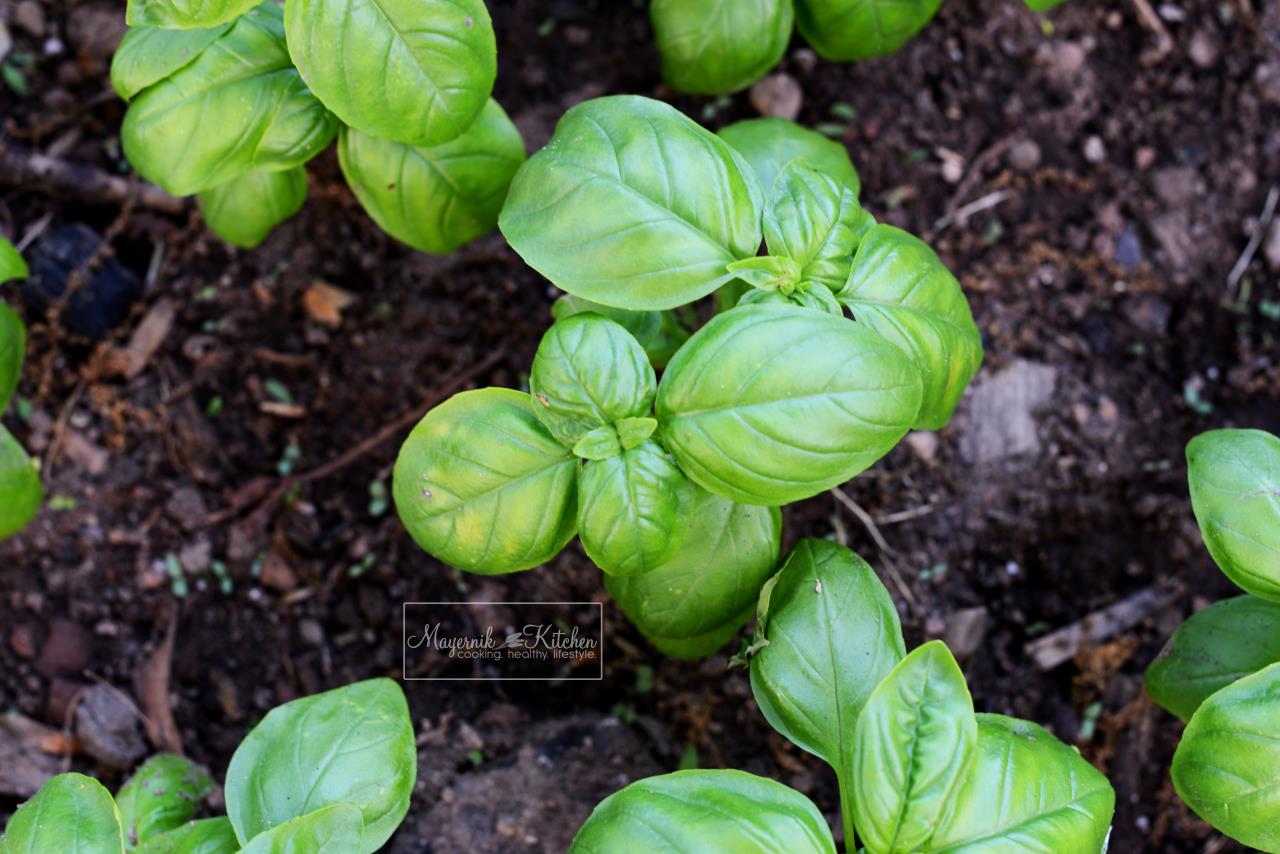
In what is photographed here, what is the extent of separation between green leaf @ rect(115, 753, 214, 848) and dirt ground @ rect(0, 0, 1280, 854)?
0.28 m

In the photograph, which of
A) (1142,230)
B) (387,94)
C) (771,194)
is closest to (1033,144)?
(1142,230)

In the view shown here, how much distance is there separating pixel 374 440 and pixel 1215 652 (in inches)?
60.9

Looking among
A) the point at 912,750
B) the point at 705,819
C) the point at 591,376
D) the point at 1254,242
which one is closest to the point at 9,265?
the point at 591,376

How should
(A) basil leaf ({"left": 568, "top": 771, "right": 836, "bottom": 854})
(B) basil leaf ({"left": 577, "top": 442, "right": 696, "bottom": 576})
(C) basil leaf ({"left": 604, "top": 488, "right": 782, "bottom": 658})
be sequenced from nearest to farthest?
(A) basil leaf ({"left": 568, "top": 771, "right": 836, "bottom": 854})
(B) basil leaf ({"left": 577, "top": 442, "right": 696, "bottom": 576})
(C) basil leaf ({"left": 604, "top": 488, "right": 782, "bottom": 658})

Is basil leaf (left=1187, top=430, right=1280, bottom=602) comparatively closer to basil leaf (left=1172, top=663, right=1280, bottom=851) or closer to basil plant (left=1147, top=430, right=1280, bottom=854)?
basil plant (left=1147, top=430, right=1280, bottom=854)

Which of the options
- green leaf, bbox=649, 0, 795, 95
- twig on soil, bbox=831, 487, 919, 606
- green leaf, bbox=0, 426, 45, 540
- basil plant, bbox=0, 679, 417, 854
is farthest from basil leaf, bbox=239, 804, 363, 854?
green leaf, bbox=649, 0, 795, 95

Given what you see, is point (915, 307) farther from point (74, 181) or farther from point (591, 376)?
point (74, 181)

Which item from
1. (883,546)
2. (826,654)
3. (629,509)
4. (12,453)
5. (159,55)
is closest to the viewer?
(629,509)

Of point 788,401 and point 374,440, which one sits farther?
point 374,440

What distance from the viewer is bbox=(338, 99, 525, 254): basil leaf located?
1.78 metres

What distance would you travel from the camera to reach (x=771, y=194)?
1.60 metres

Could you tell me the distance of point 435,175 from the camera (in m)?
1.79

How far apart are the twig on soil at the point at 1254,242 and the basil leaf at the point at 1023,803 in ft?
4.50

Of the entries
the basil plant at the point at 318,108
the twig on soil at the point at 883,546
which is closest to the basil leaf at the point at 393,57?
the basil plant at the point at 318,108
